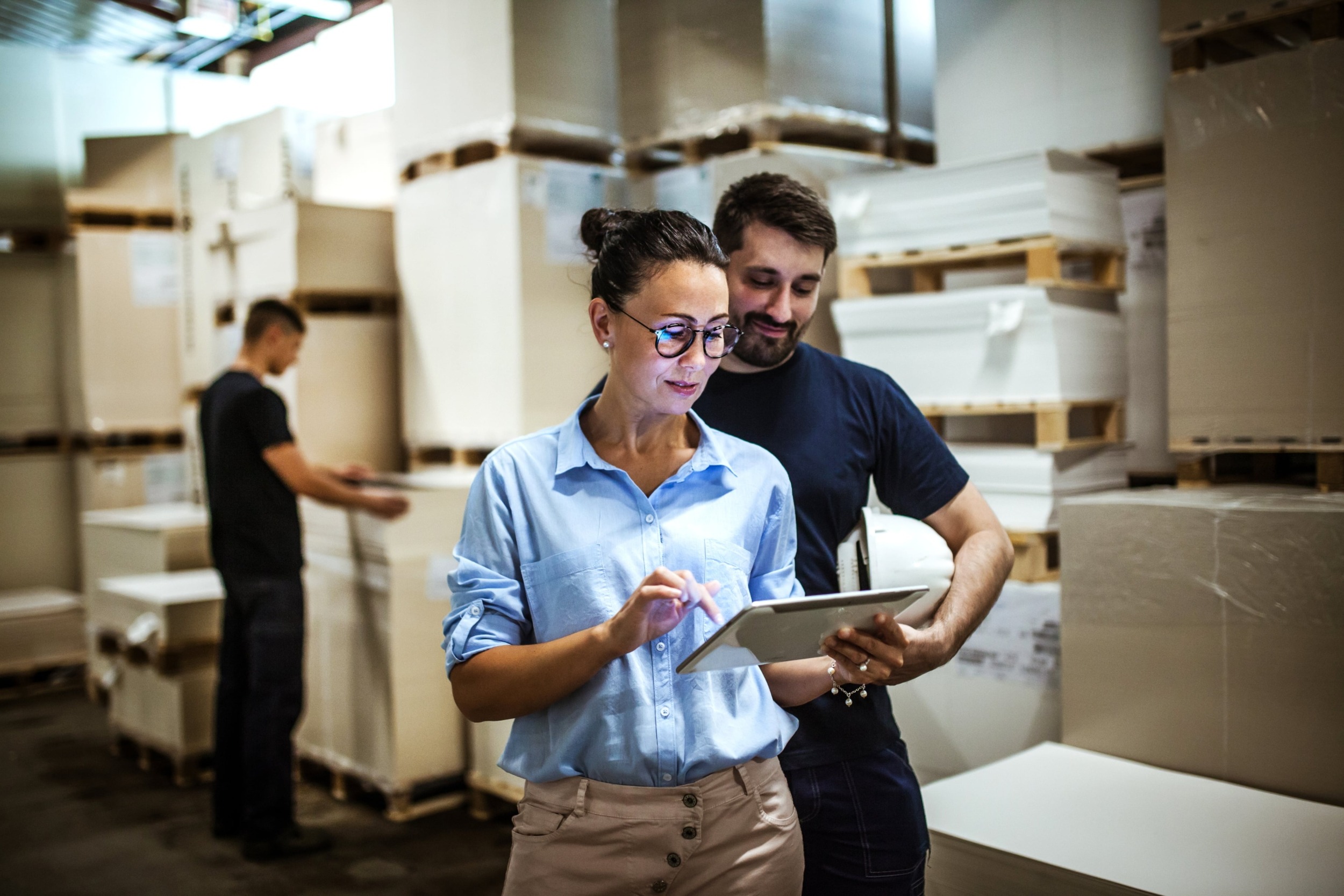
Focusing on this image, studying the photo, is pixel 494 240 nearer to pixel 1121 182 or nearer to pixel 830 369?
pixel 1121 182

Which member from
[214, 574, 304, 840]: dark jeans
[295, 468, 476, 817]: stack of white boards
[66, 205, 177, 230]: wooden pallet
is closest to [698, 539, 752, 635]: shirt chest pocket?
[295, 468, 476, 817]: stack of white boards

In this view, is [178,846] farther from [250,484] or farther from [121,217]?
[121,217]

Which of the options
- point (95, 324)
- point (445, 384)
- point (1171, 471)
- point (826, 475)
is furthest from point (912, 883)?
point (95, 324)

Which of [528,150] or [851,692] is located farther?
[528,150]

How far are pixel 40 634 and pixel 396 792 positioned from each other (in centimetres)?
383

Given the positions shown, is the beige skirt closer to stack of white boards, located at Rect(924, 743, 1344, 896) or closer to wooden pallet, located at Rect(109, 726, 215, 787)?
stack of white boards, located at Rect(924, 743, 1344, 896)

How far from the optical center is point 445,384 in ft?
16.1

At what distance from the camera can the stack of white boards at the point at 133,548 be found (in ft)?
Result: 19.5

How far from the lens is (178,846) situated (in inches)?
177

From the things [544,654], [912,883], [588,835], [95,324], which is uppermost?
[95,324]

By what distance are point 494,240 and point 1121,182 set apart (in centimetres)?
240

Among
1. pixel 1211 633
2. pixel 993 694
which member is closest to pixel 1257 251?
pixel 1211 633

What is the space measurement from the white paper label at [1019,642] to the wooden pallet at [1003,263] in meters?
0.96

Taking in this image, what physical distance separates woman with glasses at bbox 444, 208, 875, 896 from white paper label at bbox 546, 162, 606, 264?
293 centimetres
